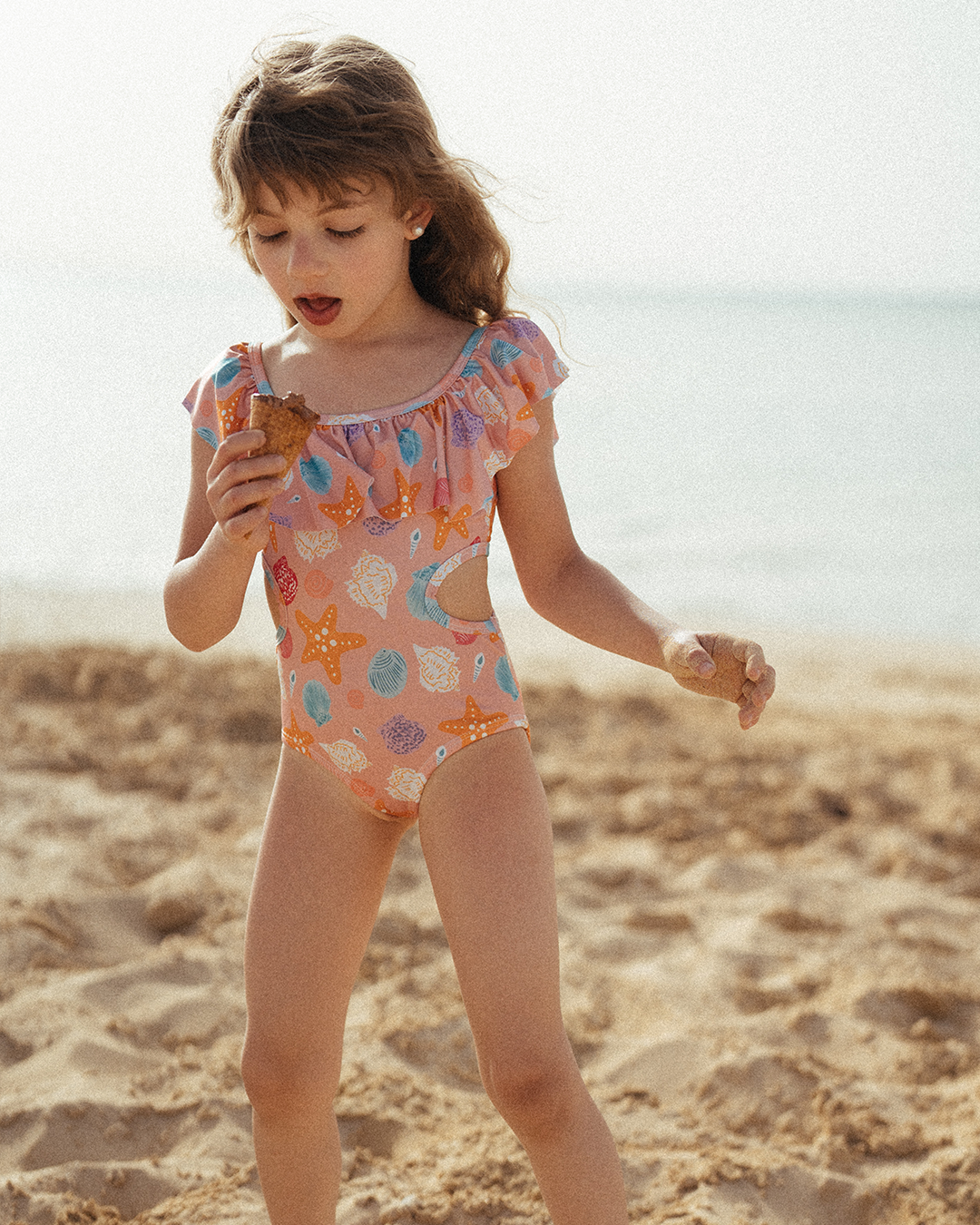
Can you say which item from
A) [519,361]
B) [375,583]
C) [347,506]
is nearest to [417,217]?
[519,361]

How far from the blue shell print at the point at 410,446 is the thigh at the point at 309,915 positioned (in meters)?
0.53

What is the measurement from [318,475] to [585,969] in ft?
6.50

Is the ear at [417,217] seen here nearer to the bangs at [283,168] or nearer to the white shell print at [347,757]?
the bangs at [283,168]

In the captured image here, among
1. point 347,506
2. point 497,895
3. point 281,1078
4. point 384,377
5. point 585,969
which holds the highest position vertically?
point 384,377

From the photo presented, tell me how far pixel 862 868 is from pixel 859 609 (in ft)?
16.6

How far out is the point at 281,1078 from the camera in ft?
6.19

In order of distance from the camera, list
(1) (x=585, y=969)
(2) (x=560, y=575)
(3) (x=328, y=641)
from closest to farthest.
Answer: (3) (x=328, y=641), (2) (x=560, y=575), (1) (x=585, y=969)

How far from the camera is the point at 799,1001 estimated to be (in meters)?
3.20

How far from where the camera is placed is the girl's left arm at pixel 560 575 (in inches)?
78.5

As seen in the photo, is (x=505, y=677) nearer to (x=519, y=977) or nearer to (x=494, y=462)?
(x=494, y=462)

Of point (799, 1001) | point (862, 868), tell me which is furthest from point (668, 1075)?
point (862, 868)

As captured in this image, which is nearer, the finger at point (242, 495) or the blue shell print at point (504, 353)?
the finger at point (242, 495)

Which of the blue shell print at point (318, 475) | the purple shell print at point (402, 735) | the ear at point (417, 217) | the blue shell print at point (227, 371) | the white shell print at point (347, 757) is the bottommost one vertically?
the white shell print at point (347, 757)

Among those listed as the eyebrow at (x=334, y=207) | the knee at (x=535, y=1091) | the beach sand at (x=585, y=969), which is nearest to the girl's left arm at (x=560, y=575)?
the eyebrow at (x=334, y=207)
